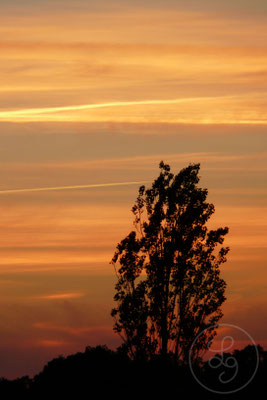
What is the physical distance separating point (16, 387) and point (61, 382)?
8.81 feet

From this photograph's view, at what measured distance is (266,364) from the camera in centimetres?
6950

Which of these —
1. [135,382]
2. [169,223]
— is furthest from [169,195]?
[135,382]

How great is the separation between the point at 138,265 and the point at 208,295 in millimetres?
4408

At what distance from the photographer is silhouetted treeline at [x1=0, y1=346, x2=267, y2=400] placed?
6794 cm

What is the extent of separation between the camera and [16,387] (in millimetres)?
73000

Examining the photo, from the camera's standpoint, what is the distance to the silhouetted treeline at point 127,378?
223 ft

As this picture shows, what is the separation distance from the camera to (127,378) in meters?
69.6

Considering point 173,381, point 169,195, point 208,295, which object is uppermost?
point 169,195

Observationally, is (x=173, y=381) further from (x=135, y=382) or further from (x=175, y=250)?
(x=175, y=250)

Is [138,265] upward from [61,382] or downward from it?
upward

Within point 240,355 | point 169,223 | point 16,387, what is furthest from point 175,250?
point 16,387

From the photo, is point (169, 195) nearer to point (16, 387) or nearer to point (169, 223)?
point (169, 223)

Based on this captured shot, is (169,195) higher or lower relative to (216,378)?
higher

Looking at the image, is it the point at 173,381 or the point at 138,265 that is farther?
the point at 138,265
